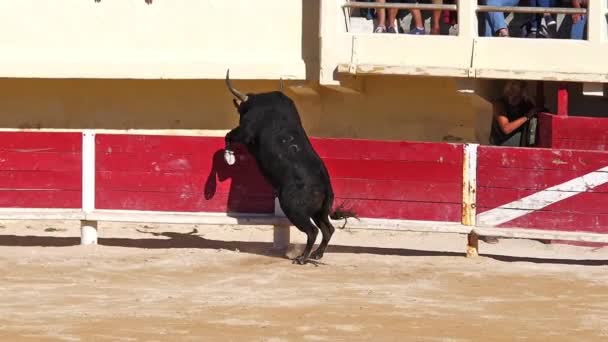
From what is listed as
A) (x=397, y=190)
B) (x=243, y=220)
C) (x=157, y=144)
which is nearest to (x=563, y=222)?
(x=397, y=190)

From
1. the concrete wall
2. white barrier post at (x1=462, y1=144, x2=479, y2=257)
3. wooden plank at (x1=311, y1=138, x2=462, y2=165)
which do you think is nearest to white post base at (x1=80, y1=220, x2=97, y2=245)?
wooden plank at (x1=311, y1=138, x2=462, y2=165)

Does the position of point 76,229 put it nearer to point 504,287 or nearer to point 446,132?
point 446,132

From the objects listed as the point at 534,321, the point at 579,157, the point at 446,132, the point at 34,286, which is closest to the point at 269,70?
the point at 446,132

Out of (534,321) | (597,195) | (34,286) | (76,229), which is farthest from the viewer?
(76,229)

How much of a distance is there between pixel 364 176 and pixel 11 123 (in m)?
4.04

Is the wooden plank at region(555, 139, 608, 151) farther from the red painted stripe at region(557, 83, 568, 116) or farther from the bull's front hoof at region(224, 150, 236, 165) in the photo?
the bull's front hoof at region(224, 150, 236, 165)

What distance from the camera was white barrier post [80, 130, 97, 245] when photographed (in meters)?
13.4

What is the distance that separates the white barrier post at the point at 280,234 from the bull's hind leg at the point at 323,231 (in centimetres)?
65

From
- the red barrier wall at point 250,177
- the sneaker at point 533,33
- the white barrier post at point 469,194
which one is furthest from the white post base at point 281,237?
the sneaker at point 533,33

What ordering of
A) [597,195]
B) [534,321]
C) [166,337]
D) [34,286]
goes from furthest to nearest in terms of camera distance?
[597,195]
[34,286]
[534,321]
[166,337]

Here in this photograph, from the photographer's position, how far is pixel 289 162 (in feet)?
41.3

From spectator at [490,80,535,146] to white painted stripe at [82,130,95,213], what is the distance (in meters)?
3.61

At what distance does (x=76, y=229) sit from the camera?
48.6 ft

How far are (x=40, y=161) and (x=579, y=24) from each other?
5.00 m
